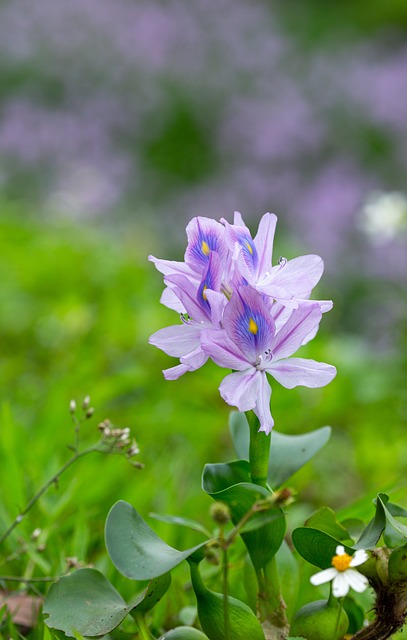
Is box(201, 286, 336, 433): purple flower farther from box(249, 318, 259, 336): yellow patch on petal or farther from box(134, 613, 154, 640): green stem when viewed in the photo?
box(134, 613, 154, 640): green stem

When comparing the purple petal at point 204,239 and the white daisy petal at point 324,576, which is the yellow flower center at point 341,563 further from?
the purple petal at point 204,239

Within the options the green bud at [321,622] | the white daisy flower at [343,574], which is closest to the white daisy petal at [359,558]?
the white daisy flower at [343,574]

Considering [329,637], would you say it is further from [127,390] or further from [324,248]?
[324,248]

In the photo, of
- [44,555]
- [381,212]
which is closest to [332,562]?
[44,555]

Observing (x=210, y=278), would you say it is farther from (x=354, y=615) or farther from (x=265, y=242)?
(x=354, y=615)

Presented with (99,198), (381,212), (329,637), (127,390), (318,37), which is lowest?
(329,637)

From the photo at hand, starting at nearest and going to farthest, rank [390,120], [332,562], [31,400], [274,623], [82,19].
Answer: [332,562] → [274,623] → [31,400] → [390,120] → [82,19]

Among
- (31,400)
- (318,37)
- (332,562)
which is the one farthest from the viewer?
(318,37)
